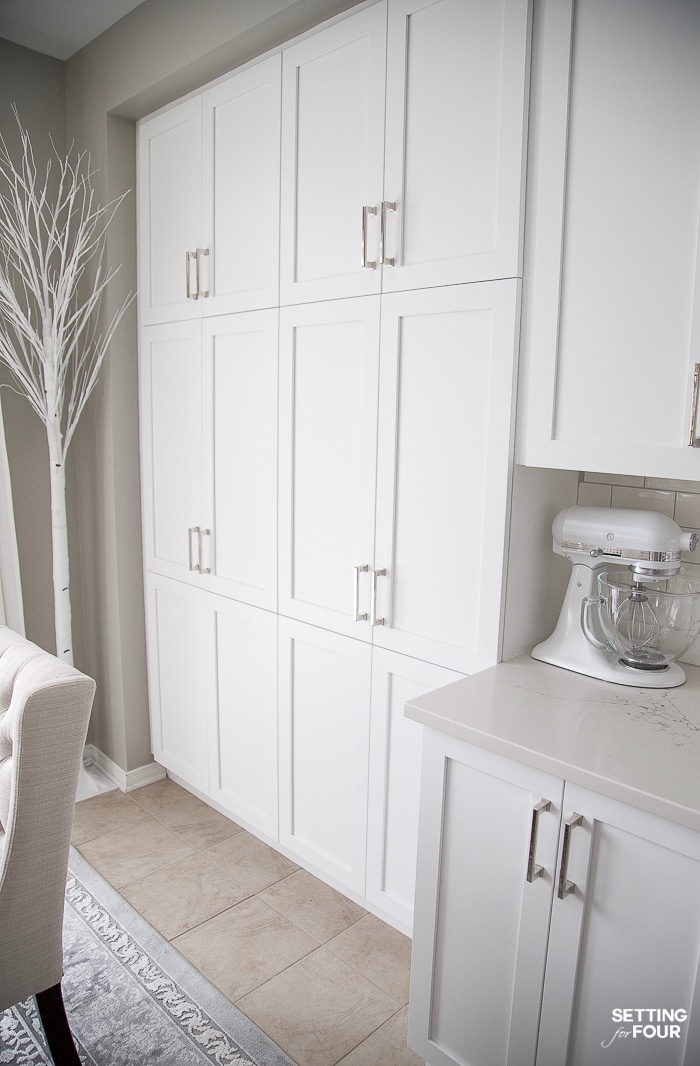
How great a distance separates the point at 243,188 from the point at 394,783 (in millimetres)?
1742

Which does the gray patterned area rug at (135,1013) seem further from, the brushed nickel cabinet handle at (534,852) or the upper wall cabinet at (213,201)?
the upper wall cabinet at (213,201)

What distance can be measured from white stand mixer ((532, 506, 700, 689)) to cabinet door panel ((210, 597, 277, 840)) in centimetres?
91

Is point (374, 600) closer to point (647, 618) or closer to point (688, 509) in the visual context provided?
point (647, 618)

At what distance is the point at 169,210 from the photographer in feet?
8.11

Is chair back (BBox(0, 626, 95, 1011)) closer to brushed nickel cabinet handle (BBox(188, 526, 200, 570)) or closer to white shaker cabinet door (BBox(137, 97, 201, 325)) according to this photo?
brushed nickel cabinet handle (BBox(188, 526, 200, 570))

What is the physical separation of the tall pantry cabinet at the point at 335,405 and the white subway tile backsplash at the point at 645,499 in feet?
1.24

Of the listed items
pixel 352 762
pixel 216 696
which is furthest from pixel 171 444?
pixel 352 762

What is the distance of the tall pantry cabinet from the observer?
5.40 ft

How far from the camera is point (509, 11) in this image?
1.51 metres

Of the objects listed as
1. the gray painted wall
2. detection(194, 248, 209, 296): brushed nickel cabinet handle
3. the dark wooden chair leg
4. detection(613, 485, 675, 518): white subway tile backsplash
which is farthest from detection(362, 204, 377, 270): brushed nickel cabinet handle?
the dark wooden chair leg

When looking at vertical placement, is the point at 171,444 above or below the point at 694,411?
below

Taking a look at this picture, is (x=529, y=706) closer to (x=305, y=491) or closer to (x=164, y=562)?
(x=305, y=491)

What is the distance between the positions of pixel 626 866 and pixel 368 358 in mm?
1254

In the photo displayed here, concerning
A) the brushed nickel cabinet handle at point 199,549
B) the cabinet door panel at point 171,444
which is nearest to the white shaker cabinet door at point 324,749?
the brushed nickel cabinet handle at point 199,549
